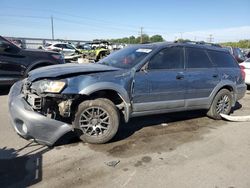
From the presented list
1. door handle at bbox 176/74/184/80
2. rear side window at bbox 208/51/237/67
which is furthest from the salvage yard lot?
rear side window at bbox 208/51/237/67

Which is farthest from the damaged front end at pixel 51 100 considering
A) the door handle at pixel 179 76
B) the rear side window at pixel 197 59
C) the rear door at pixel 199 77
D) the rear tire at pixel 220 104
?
the rear tire at pixel 220 104

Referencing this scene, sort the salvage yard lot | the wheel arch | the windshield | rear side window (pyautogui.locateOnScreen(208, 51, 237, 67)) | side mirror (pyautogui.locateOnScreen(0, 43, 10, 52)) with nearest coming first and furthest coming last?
the salvage yard lot
the windshield
the wheel arch
rear side window (pyautogui.locateOnScreen(208, 51, 237, 67))
side mirror (pyautogui.locateOnScreen(0, 43, 10, 52))

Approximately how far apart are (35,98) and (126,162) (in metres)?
1.68

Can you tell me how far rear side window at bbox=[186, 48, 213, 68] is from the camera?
19.1 ft

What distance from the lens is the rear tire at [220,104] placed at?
20.8ft

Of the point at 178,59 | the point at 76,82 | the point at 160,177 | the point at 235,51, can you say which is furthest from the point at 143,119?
the point at 235,51

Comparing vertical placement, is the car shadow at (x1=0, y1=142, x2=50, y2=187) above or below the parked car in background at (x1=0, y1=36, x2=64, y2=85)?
below

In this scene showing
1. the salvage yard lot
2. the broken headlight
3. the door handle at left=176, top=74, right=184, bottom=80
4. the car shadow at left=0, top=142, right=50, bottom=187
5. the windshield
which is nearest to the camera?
the car shadow at left=0, top=142, right=50, bottom=187

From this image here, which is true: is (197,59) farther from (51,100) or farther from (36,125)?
(36,125)

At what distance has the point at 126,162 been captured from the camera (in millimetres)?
4070

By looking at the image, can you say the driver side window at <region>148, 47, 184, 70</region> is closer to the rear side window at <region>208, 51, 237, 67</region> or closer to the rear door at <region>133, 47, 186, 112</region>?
the rear door at <region>133, 47, 186, 112</region>

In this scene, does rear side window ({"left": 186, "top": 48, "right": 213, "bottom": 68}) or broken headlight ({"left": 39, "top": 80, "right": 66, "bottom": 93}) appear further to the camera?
rear side window ({"left": 186, "top": 48, "right": 213, "bottom": 68})

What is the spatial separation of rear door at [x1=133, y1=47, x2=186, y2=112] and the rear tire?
3.39 feet

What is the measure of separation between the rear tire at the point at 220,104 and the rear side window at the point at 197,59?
0.73 metres
